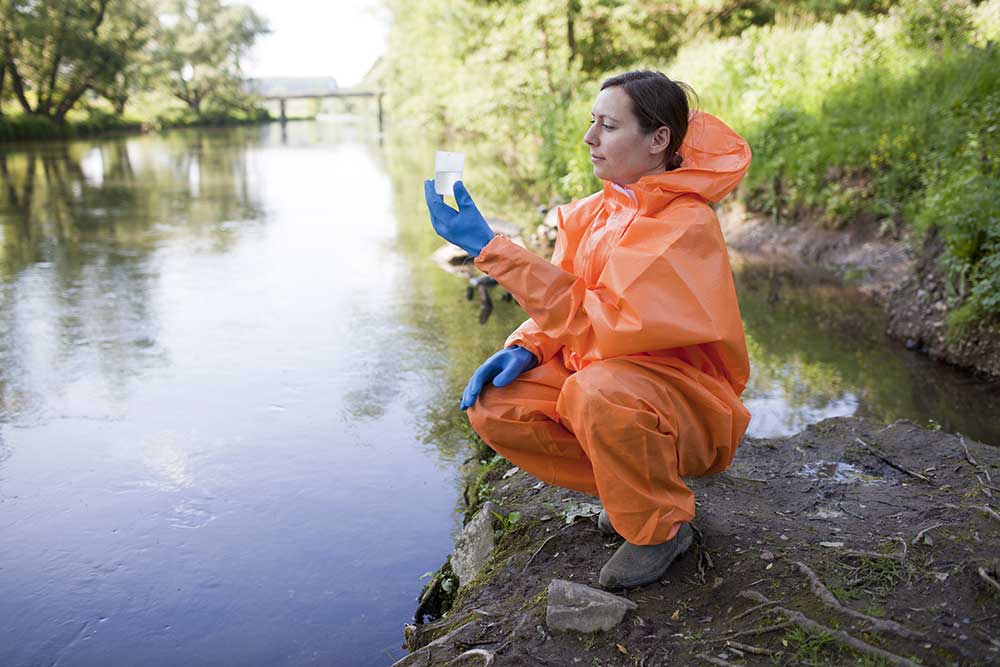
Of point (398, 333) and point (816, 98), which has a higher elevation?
point (816, 98)

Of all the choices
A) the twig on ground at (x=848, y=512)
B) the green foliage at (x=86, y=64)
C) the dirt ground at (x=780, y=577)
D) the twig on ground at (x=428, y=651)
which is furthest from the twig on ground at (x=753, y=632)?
the green foliage at (x=86, y=64)

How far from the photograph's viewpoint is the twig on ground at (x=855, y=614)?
84.5 inches

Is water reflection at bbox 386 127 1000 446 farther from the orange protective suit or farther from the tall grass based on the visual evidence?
the orange protective suit

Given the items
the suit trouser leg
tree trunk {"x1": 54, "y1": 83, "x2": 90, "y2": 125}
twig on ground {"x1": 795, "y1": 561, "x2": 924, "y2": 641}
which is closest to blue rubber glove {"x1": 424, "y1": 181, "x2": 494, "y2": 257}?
the suit trouser leg

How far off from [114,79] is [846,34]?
3195 cm

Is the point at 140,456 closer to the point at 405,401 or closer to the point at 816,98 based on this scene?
the point at 405,401

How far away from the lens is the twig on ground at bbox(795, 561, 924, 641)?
7.04ft

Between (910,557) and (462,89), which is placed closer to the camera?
(910,557)

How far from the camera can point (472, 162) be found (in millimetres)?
19828

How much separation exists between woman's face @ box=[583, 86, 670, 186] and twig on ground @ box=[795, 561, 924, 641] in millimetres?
1294

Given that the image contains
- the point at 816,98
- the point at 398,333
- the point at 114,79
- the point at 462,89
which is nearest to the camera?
the point at 398,333

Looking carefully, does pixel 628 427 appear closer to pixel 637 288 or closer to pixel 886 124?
pixel 637 288

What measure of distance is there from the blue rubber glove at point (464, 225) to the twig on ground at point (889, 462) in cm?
217

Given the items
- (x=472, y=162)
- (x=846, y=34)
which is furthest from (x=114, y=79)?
(x=846, y=34)
